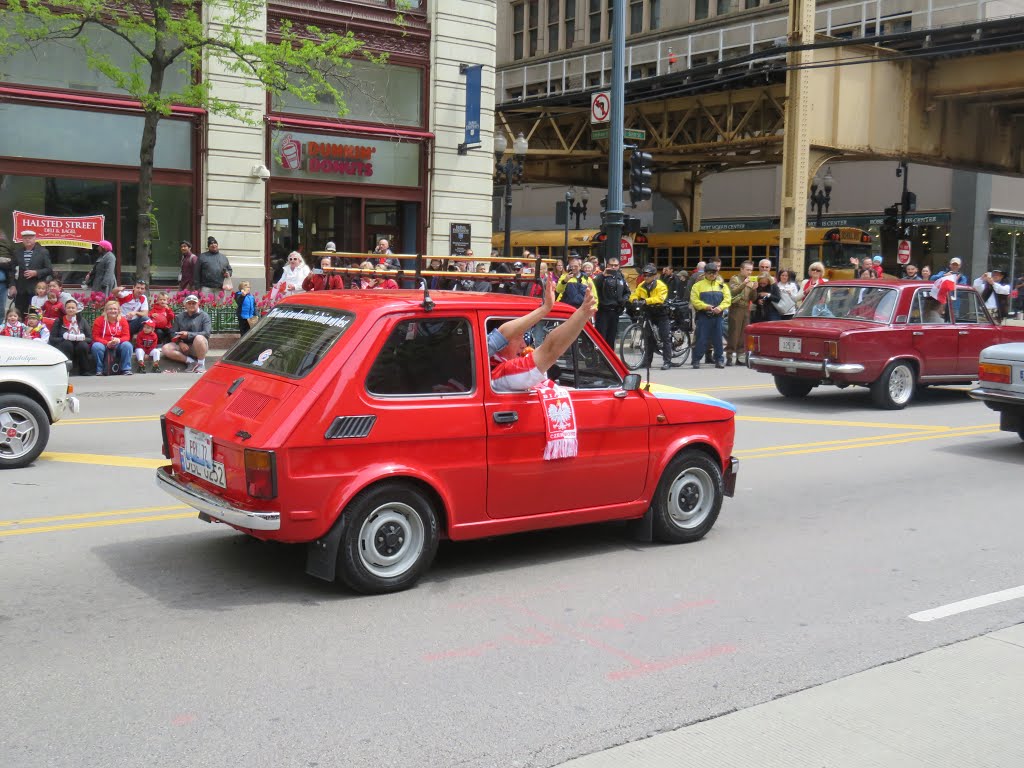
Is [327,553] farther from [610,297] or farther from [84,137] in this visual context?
[84,137]

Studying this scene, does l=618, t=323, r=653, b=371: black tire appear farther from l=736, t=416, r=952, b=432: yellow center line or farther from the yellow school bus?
the yellow school bus

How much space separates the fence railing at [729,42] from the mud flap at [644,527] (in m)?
26.5

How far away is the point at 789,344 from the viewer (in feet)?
48.2

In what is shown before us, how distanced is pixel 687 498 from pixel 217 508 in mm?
3128

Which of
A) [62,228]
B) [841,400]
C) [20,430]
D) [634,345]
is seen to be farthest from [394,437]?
[62,228]

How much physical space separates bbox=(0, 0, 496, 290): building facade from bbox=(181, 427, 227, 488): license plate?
58.8 feet

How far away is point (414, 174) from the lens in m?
27.5

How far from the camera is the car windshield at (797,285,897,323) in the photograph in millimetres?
14719

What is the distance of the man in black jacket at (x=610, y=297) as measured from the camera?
62.3ft

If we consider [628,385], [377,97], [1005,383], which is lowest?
[1005,383]

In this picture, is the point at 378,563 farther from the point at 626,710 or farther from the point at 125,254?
the point at 125,254

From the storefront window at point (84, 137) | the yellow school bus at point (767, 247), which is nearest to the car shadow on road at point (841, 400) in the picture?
the storefront window at point (84, 137)

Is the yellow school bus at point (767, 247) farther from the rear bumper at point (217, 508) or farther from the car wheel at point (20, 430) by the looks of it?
the rear bumper at point (217, 508)

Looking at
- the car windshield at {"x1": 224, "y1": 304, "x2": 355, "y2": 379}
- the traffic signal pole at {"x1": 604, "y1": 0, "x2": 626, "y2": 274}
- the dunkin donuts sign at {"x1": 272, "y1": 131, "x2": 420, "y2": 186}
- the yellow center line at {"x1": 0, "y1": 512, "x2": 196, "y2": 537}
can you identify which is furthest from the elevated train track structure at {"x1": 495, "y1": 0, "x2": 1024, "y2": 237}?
the car windshield at {"x1": 224, "y1": 304, "x2": 355, "y2": 379}
